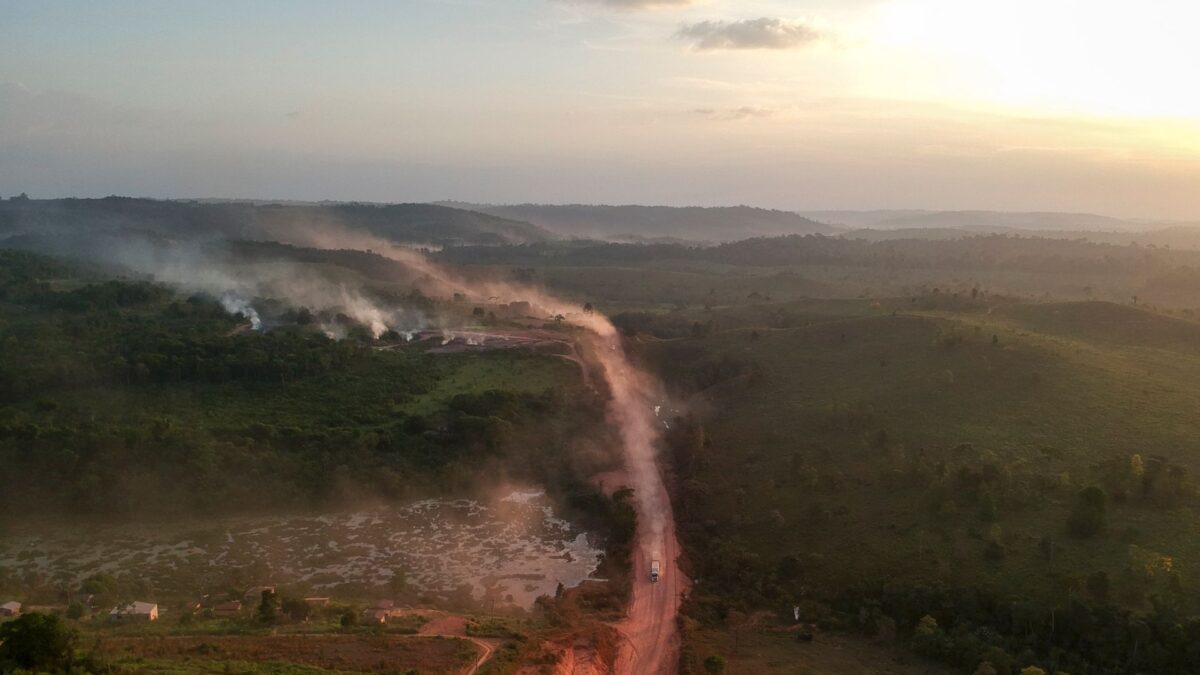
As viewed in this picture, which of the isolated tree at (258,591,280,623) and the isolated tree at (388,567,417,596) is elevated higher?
the isolated tree at (258,591,280,623)

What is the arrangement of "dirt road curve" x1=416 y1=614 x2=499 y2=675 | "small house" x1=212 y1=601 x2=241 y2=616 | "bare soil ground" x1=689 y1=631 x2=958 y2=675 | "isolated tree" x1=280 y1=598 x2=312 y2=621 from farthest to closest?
1. "small house" x1=212 y1=601 x2=241 y2=616
2. "isolated tree" x1=280 y1=598 x2=312 y2=621
3. "bare soil ground" x1=689 y1=631 x2=958 y2=675
4. "dirt road curve" x1=416 y1=614 x2=499 y2=675

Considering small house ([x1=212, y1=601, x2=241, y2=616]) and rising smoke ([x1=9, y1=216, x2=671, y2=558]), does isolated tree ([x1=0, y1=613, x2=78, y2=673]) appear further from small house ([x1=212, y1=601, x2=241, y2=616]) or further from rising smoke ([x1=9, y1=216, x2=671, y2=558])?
rising smoke ([x1=9, y1=216, x2=671, y2=558])

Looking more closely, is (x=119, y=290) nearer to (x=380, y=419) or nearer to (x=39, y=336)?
(x=39, y=336)

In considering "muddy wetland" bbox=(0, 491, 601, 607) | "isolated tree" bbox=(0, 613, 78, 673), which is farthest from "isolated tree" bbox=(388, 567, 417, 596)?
"isolated tree" bbox=(0, 613, 78, 673)

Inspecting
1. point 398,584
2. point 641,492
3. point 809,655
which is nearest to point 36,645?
point 398,584

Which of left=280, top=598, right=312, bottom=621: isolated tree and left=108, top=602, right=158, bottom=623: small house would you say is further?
left=280, top=598, right=312, bottom=621: isolated tree

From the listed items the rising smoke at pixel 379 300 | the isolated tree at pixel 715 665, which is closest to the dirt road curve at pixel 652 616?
the rising smoke at pixel 379 300

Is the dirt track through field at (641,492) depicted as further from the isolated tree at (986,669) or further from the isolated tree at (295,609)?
the isolated tree at (295,609)

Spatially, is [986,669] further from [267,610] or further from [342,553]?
[342,553]
